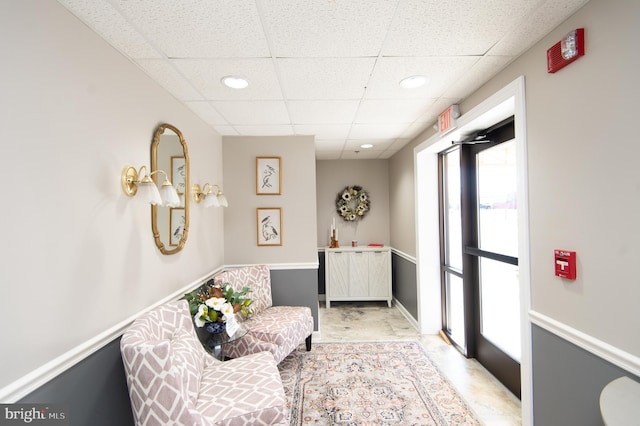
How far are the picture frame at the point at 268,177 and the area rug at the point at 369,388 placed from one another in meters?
1.82

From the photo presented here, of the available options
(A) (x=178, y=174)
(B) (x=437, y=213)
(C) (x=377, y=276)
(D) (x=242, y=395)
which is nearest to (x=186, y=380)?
(D) (x=242, y=395)

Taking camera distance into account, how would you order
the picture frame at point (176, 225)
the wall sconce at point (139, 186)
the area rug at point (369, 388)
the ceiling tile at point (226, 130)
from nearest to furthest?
the wall sconce at point (139, 186) < the area rug at point (369, 388) < the picture frame at point (176, 225) < the ceiling tile at point (226, 130)

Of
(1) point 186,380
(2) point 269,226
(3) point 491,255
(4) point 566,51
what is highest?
(4) point 566,51

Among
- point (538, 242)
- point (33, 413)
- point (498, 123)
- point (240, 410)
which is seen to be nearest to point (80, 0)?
point (33, 413)

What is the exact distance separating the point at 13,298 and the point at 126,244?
645mm

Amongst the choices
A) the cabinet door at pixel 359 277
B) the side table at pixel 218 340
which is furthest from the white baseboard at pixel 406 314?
the side table at pixel 218 340

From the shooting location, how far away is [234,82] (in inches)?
79.5

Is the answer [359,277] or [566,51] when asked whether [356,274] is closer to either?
[359,277]

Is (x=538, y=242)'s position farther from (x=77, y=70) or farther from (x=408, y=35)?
(x=77, y=70)

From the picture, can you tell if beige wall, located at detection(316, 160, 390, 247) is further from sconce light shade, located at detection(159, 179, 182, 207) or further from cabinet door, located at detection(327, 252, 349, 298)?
sconce light shade, located at detection(159, 179, 182, 207)

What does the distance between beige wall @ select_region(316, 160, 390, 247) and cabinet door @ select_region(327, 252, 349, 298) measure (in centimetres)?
47

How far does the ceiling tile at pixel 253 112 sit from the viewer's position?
2.42 metres

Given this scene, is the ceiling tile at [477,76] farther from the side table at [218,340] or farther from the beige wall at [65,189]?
the side table at [218,340]

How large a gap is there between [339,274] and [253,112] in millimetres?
2866
